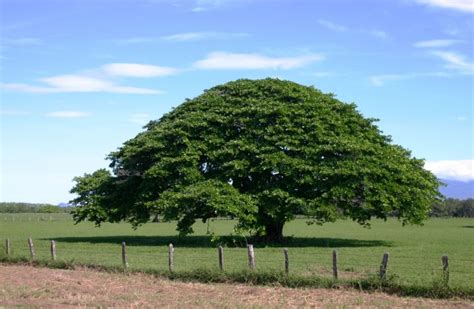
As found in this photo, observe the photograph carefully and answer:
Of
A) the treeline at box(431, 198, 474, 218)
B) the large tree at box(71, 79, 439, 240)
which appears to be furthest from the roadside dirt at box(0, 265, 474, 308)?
the treeline at box(431, 198, 474, 218)

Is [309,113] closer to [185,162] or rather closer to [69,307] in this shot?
[185,162]

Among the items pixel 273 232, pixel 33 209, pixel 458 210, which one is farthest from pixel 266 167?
pixel 33 209

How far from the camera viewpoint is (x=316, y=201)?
38.2 meters

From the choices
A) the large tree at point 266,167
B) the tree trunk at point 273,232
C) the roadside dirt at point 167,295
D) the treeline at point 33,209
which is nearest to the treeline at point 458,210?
the treeline at point 33,209

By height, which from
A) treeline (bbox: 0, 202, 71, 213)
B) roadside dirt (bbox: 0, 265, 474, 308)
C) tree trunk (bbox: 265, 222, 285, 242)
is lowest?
roadside dirt (bbox: 0, 265, 474, 308)

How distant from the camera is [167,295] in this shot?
68.6 ft

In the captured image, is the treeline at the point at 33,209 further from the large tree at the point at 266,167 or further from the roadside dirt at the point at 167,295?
the roadside dirt at the point at 167,295

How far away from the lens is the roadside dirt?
19.0m

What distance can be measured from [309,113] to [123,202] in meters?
14.7

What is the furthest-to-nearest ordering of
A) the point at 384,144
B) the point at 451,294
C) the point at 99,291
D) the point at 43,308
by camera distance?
1. the point at 384,144
2. the point at 99,291
3. the point at 451,294
4. the point at 43,308

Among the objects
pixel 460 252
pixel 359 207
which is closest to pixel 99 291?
pixel 359 207

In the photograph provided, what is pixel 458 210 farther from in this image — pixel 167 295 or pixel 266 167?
pixel 167 295

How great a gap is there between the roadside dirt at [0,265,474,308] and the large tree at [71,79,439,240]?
46.8 feet

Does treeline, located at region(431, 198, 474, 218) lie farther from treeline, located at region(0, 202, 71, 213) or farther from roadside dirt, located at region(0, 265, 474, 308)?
roadside dirt, located at region(0, 265, 474, 308)
